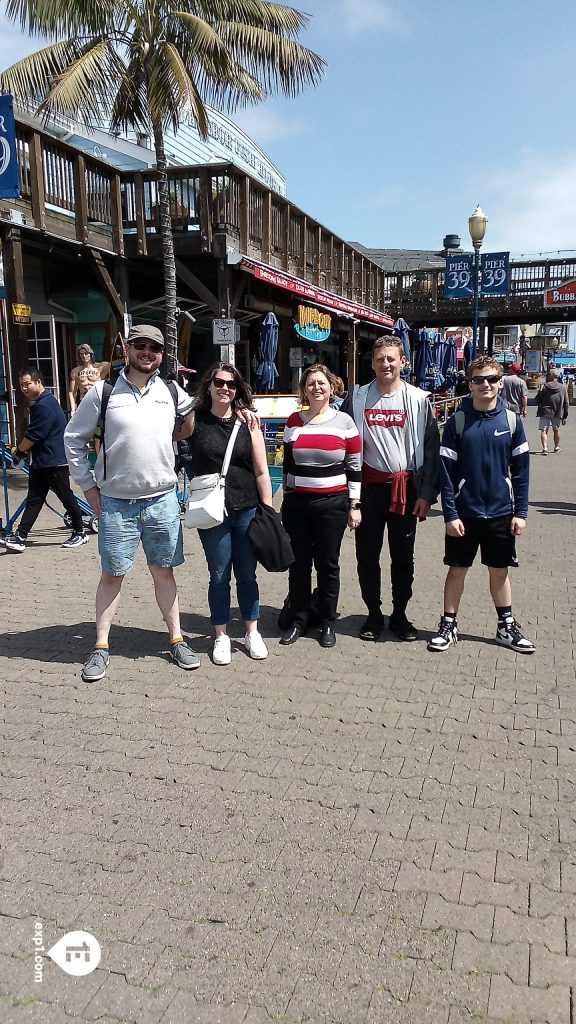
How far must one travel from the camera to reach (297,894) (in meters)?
2.56

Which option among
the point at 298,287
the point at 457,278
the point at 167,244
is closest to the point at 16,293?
the point at 167,244

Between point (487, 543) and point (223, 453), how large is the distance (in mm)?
1672

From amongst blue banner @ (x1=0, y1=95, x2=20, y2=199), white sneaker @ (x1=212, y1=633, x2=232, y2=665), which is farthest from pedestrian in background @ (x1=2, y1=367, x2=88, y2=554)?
white sneaker @ (x1=212, y1=633, x2=232, y2=665)

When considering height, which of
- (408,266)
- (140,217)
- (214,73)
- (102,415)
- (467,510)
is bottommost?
(467,510)

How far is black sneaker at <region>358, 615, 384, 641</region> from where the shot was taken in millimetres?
4992

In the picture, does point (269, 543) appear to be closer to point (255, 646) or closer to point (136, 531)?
point (255, 646)

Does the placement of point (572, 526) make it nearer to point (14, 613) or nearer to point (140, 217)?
point (14, 613)

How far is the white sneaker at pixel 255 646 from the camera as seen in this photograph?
4.65m

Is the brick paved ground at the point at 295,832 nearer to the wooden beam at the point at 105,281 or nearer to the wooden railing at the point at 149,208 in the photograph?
the wooden railing at the point at 149,208

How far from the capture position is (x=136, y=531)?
439 centimetres

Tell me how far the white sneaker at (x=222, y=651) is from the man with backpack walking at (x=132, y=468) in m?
0.13

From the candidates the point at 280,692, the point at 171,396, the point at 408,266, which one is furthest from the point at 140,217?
the point at 408,266

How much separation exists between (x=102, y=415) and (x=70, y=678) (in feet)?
4.94

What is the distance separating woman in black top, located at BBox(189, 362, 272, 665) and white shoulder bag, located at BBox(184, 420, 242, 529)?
0.04 m
